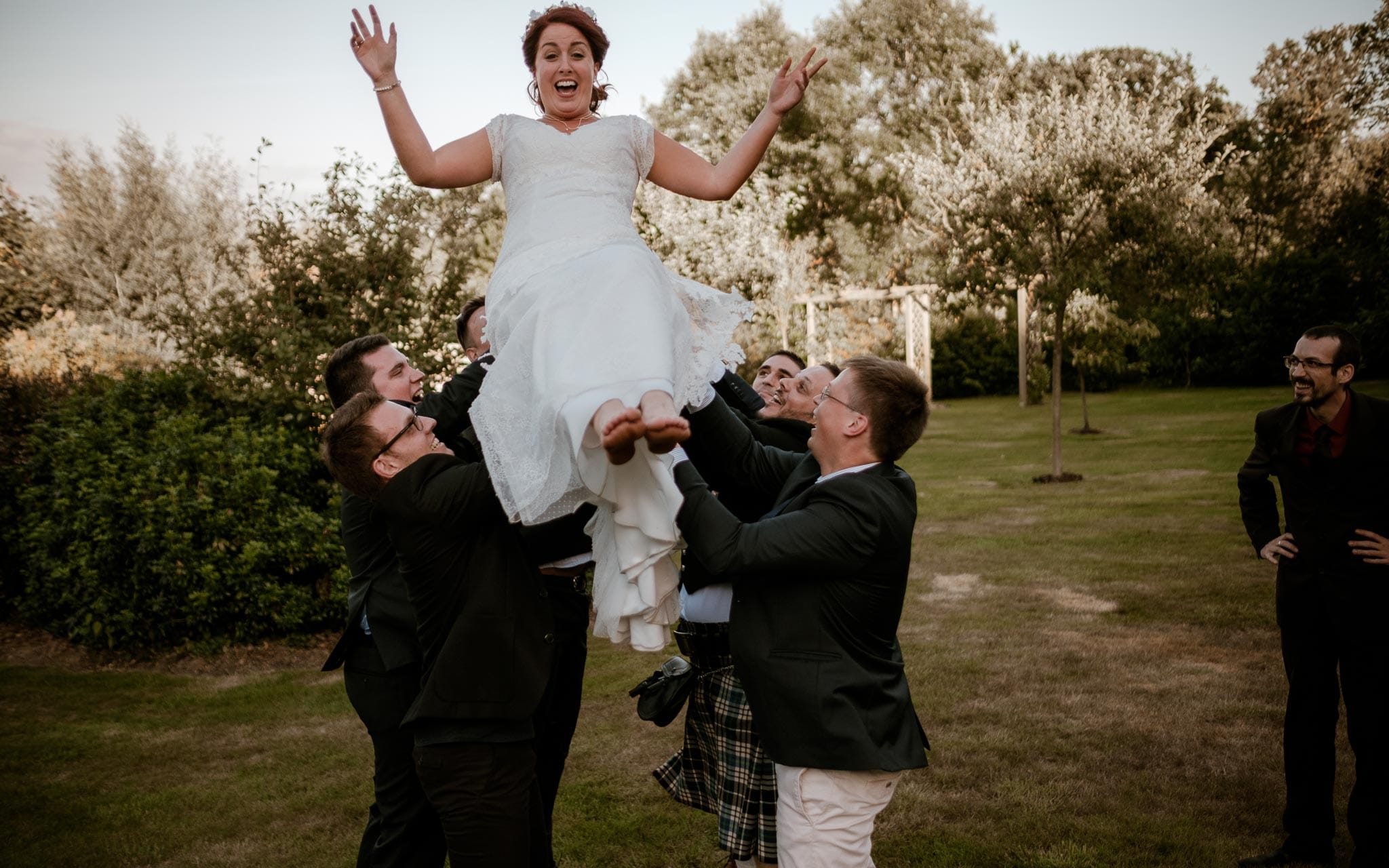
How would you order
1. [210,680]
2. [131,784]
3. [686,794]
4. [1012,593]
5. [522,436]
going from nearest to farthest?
[522,436], [686,794], [131,784], [210,680], [1012,593]

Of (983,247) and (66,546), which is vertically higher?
(983,247)

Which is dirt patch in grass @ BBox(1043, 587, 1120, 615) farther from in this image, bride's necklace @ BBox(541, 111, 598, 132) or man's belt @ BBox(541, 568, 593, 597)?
bride's necklace @ BBox(541, 111, 598, 132)

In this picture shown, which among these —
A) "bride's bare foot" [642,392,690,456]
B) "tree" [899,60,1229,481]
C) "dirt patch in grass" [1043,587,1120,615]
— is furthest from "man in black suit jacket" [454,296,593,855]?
"tree" [899,60,1229,481]

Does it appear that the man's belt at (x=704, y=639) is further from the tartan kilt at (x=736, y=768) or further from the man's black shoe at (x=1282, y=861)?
the man's black shoe at (x=1282, y=861)

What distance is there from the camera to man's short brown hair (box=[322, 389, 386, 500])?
2.73 metres

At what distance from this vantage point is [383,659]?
3.36m

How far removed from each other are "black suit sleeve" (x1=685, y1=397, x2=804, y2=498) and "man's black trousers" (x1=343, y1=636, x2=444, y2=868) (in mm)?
1277

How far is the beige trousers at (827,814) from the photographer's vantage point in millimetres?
2625

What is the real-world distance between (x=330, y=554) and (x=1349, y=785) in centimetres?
700

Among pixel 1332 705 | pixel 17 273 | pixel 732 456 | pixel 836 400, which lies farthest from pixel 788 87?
pixel 17 273

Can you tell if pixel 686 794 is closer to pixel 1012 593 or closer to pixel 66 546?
pixel 1012 593

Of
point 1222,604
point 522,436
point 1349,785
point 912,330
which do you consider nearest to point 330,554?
point 522,436

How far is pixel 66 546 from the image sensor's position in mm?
8258

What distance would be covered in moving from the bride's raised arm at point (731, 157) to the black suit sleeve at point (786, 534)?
102cm
